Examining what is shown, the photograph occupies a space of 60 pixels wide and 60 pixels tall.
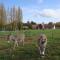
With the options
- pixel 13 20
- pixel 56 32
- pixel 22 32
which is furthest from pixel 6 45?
pixel 56 32

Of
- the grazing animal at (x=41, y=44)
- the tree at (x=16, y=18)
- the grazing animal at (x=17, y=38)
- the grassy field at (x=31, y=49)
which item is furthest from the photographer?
the tree at (x=16, y=18)

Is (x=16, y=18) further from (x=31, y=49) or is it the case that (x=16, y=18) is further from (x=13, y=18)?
(x=31, y=49)

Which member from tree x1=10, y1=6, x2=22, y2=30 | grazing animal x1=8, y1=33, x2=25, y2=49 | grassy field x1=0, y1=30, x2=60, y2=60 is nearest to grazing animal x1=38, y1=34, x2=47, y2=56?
grassy field x1=0, y1=30, x2=60, y2=60

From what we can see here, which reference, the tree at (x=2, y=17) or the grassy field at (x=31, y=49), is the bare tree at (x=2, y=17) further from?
the grassy field at (x=31, y=49)

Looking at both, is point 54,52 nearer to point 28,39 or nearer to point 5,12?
point 28,39

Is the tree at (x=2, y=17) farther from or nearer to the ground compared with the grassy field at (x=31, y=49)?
farther from the ground

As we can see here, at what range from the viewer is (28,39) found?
36.6 feet

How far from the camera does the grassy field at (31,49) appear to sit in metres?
8.45

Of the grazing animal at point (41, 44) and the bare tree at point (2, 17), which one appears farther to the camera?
the bare tree at point (2, 17)

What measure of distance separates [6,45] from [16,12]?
2345 mm

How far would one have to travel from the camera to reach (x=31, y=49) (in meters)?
9.78

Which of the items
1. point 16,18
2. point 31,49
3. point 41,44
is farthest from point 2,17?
point 41,44

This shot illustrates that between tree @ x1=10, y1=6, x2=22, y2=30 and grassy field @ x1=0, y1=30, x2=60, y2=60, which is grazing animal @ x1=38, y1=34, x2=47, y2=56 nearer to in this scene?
grassy field @ x1=0, y1=30, x2=60, y2=60

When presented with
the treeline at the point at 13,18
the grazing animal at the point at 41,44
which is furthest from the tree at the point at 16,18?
the grazing animal at the point at 41,44
